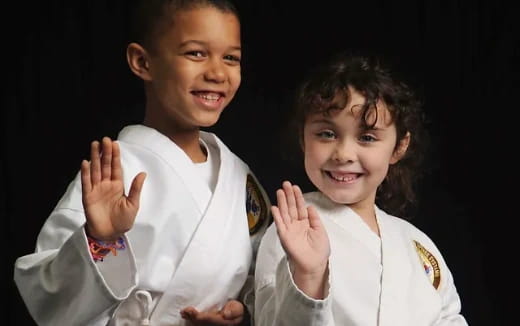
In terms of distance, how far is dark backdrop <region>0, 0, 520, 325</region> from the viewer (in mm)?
2789

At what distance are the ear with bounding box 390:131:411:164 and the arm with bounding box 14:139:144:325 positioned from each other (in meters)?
0.77

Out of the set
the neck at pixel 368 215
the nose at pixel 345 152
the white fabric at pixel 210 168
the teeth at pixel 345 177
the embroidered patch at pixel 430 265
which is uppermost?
the nose at pixel 345 152

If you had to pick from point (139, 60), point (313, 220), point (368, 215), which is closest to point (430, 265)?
point (368, 215)

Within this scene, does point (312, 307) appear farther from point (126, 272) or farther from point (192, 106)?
point (192, 106)

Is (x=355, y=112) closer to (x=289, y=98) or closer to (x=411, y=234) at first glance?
(x=411, y=234)

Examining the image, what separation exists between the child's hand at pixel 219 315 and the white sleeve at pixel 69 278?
0.20 metres

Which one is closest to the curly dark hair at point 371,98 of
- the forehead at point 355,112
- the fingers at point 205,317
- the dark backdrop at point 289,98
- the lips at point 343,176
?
the forehead at point 355,112

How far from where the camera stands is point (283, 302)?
1.83 m

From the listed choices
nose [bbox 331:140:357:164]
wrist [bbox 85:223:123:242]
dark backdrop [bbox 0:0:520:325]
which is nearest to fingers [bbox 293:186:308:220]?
nose [bbox 331:140:357:164]

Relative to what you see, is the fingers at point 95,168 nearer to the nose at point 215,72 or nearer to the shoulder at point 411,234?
the nose at point 215,72

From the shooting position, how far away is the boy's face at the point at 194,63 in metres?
2.09

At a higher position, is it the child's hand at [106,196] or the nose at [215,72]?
the nose at [215,72]

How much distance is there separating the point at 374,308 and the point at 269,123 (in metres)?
1.08

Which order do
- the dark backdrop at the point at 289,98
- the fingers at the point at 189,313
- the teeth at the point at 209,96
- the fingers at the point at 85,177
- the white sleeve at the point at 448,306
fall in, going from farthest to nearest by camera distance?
the dark backdrop at the point at 289,98 < the white sleeve at the point at 448,306 < the teeth at the point at 209,96 < the fingers at the point at 189,313 < the fingers at the point at 85,177
